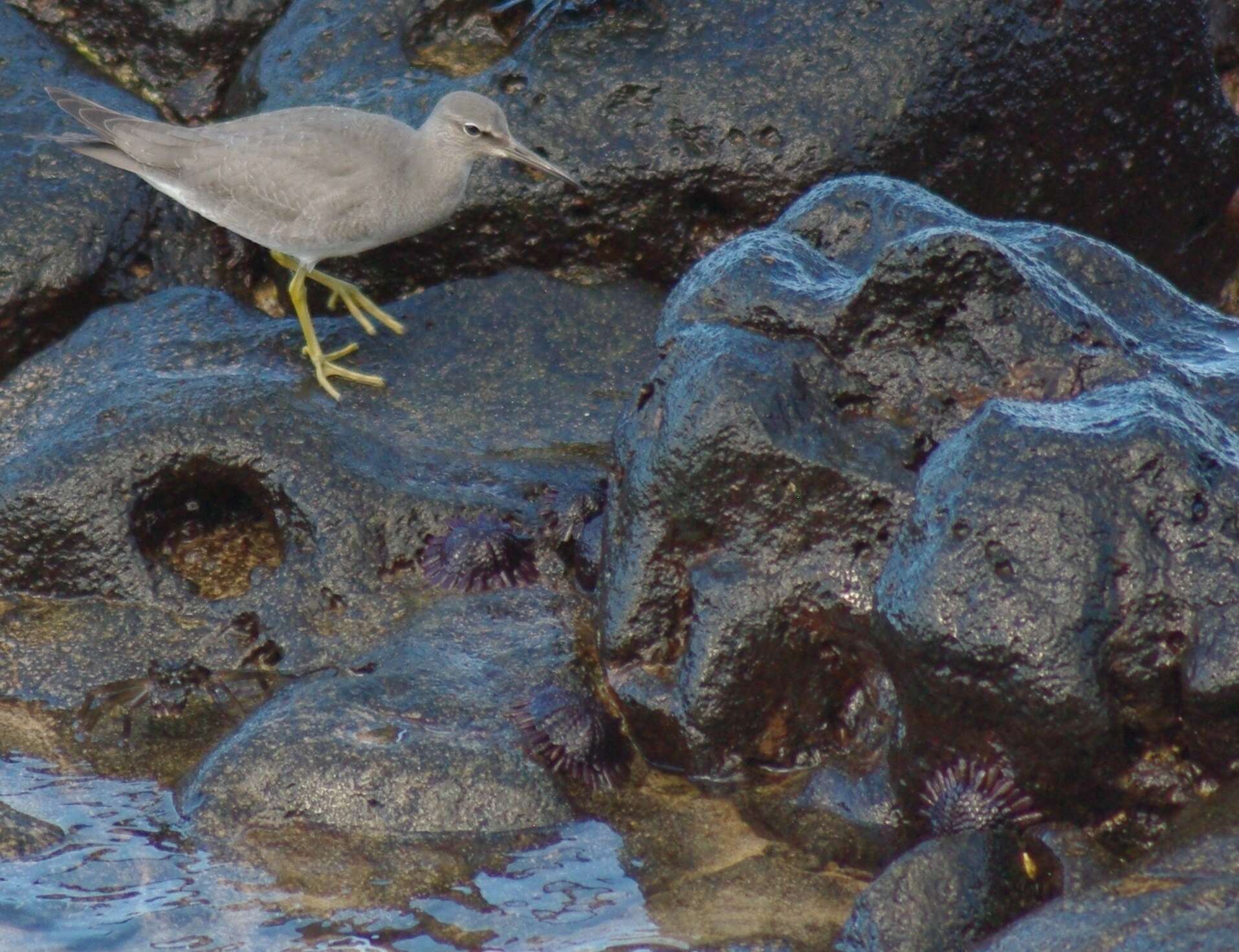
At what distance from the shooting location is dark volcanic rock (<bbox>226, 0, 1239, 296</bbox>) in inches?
255

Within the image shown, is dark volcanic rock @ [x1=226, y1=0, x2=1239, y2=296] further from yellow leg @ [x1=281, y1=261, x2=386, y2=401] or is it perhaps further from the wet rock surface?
the wet rock surface

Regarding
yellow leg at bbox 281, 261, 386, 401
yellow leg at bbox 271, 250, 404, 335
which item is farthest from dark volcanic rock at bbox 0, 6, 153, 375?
yellow leg at bbox 281, 261, 386, 401

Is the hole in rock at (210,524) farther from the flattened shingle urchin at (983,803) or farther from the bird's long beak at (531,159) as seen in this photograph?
the flattened shingle urchin at (983,803)

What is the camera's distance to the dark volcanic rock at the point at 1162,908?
10.4ft

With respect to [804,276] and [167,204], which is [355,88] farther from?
[804,276]

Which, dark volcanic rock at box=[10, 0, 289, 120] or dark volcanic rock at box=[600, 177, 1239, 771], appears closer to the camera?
dark volcanic rock at box=[600, 177, 1239, 771]

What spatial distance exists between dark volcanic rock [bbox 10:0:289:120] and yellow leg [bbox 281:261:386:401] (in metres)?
1.98

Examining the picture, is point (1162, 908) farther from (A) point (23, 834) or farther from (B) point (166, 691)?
(B) point (166, 691)

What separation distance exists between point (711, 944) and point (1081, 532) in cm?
143

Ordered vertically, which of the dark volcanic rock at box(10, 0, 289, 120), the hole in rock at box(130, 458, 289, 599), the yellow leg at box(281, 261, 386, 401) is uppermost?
the dark volcanic rock at box(10, 0, 289, 120)

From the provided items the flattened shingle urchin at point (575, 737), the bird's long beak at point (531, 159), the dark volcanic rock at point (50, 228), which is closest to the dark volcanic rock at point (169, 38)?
the dark volcanic rock at point (50, 228)

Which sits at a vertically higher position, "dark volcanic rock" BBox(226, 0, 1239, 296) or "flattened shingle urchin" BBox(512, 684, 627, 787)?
"dark volcanic rock" BBox(226, 0, 1239, 296)

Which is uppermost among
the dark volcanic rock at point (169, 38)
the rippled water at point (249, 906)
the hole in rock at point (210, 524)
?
the dark volcanic rock at point (169, 38)

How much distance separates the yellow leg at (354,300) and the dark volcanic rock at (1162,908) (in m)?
4.02
